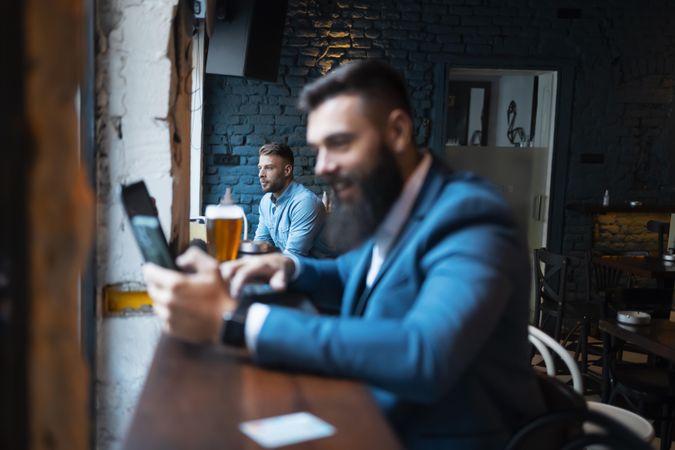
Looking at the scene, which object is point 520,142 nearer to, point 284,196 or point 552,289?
point 552,289

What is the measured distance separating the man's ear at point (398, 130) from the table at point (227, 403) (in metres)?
0.52

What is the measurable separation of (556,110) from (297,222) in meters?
2.90

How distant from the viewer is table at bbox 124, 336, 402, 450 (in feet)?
2.30

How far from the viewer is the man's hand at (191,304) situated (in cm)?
94

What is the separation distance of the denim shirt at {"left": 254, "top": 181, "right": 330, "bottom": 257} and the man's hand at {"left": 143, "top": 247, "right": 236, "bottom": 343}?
2.83m

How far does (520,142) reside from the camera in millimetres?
6285

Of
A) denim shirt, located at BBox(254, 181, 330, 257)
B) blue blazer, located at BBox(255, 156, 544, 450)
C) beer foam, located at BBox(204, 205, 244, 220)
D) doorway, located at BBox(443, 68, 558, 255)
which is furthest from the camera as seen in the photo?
doorway, located at BBox(443, 68, 558, 255)

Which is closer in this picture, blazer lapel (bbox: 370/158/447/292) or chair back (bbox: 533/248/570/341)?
blazer lapel (bbox: 370/158/447/292)

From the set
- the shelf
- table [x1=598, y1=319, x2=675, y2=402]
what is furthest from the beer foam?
the shelf

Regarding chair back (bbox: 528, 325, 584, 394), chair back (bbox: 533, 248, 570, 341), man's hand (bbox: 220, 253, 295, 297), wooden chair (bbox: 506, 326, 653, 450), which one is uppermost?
man's hand (bbox: 220, 253, 295, 297)

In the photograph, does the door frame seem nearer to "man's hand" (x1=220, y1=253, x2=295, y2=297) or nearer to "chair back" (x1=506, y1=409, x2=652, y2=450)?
"man's hand" (x1=220, y1=253, x2=295, y2=297)

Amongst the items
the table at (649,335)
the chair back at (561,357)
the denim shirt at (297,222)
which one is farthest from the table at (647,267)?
the chair back at (561,357)

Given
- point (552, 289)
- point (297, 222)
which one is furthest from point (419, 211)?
point (552, 289)

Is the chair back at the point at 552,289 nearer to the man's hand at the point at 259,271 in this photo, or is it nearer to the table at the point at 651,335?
the table at the point at 651,335
